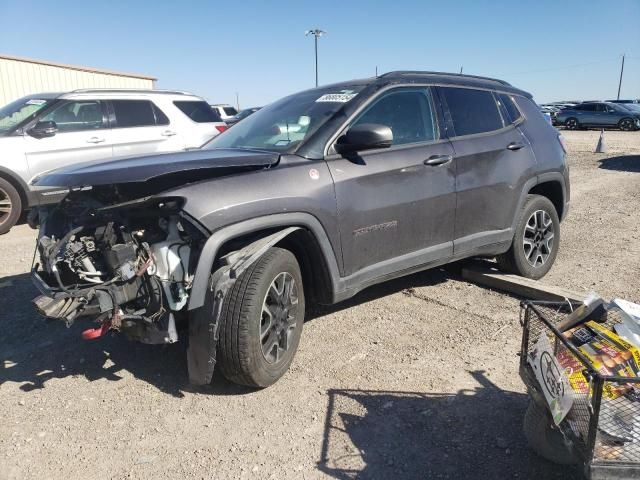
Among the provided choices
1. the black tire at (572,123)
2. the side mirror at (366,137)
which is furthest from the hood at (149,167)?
the black tire at (572,123)

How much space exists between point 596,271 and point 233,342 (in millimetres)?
3899

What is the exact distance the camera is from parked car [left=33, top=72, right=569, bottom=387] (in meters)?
2.78

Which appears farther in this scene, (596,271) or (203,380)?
(596,271)

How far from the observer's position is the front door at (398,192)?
3451 mm

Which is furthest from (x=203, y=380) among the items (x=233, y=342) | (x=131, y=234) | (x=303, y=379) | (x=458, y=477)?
(x=458, y=477)

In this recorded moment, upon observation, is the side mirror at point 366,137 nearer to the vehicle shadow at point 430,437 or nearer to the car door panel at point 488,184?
the car door panel at point 488,184

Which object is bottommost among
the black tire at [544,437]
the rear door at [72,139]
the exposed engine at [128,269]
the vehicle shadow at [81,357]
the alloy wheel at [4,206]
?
the vehicle shadow at [81,357]

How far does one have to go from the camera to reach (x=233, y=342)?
2.90 m

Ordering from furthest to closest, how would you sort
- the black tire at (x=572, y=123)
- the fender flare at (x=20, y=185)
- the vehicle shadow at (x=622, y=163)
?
1. the black tire at (x=572, y=123)
2. the vehicle shadow at (x=622, y=163)
3. the fender flare at (x=20, y=185)

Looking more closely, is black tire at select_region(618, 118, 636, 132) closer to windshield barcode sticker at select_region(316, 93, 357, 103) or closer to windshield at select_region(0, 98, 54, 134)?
windshield at select_region(0, 98, 54, 134)

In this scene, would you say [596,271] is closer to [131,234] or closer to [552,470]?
[552,470]

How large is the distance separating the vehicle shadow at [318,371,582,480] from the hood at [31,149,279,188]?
1487mm

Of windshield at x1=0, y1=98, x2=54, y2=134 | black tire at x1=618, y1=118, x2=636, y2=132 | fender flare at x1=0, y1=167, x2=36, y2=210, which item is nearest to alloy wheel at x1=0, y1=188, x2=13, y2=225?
fender flare at x1=0, y1=167, x2=36, y2=210

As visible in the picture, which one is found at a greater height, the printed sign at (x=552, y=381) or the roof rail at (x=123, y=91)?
the roof rail at (x=123, y=91)
